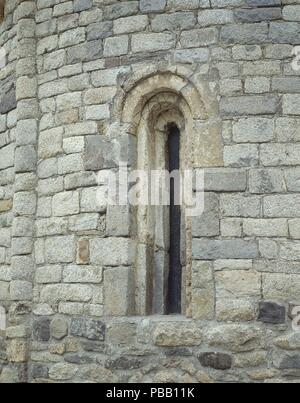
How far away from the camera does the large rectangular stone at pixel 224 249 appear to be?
434 cm

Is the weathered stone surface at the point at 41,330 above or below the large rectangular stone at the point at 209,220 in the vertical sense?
below

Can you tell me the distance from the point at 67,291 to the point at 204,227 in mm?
1328

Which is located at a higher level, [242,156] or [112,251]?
[242,156]

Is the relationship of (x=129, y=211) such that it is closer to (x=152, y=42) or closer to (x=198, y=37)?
(x=152, y=42)

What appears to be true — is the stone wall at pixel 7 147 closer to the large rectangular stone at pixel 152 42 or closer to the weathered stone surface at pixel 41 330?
the weathered stone surface at pixel 41 330

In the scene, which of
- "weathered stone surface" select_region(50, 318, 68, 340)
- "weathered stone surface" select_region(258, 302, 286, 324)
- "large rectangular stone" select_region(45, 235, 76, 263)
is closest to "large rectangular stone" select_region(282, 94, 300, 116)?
"weathered stone surface" select_region(258, 302, 286, 324)

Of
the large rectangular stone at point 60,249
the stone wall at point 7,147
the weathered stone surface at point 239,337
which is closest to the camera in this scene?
the weathered stone surface at point 239,337

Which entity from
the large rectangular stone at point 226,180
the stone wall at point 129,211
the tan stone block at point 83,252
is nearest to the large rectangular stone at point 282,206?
the stone wall at point 129,211

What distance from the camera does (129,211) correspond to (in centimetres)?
467

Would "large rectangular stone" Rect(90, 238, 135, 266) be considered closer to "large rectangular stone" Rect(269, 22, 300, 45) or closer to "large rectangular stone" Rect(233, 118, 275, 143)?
"large rectangular stone" Rect(233, 118, 275, 143)

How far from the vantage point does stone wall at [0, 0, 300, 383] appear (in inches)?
170

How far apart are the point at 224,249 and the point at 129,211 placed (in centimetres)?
87

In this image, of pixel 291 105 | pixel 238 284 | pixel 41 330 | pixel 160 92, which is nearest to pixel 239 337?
pixel 238 284

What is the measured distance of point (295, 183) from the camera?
173 inches
